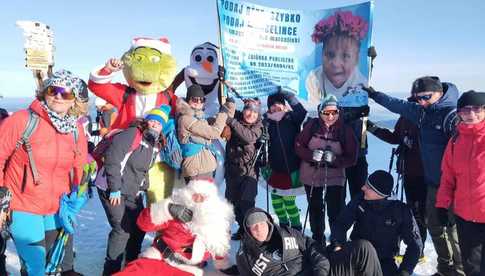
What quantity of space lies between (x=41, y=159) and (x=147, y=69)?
1.27 metres

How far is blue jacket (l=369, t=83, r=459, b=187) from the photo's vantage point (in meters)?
2.91

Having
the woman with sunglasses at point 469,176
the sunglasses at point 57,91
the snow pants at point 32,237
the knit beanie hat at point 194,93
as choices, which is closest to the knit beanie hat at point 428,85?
the woman with sunglasses at point 469,176

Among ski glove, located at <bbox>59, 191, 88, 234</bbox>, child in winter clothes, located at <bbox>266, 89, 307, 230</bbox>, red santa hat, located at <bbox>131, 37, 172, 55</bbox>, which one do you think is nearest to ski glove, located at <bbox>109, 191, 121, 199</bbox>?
ski glove, located at <bbox>59, 191, 88, 234</bbox>

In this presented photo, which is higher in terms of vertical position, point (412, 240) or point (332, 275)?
point (412, 240)

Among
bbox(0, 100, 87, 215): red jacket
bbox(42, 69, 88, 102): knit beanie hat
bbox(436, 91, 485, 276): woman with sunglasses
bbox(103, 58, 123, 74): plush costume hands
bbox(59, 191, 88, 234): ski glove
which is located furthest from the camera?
bbox(103, 58, 123, 74): plush costume hands

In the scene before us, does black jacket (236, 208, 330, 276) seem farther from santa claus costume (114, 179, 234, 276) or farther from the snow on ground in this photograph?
the snow on ground

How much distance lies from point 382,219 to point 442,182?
54 centimetres

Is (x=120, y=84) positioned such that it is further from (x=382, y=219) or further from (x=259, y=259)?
(x=382, y=219)

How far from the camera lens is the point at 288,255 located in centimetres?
269

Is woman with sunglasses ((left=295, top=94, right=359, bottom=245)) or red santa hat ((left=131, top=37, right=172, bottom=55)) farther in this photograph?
woman with sunglasses ((left=295, top=94, right=359, bottom=245))

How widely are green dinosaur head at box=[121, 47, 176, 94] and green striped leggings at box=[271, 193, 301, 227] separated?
Result: 180 cm

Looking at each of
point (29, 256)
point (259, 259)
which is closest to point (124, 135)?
point (29, 256)

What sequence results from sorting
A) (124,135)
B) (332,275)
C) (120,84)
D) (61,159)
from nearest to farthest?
1. (61,159)
2. (332,275)
3. (124,135)
4. (120,84)

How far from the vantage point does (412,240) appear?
2.80 meters
